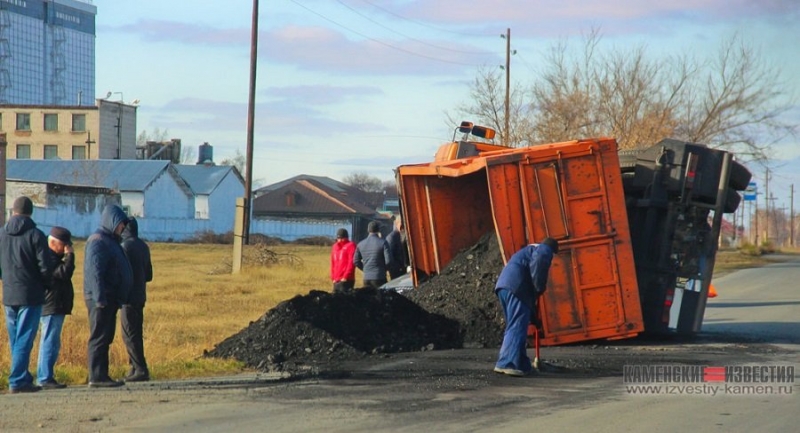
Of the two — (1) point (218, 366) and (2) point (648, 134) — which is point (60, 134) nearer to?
(2) point (648, 134)

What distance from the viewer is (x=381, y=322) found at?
1257cm

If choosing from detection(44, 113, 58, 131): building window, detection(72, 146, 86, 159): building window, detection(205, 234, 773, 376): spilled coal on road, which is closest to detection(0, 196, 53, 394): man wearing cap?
detection(205, 234, 773, 376): spilled coal on road

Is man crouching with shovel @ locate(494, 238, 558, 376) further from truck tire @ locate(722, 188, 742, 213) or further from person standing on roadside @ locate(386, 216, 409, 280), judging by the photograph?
person standing on roadside @ locate(386, 216, 409, 280)

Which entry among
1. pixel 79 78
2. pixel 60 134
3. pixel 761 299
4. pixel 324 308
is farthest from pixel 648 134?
pixel 79 78

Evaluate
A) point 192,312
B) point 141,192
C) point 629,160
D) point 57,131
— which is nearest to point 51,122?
point 57,131

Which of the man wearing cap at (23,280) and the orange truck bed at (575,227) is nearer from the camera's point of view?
the man wearing cap at (23,280)

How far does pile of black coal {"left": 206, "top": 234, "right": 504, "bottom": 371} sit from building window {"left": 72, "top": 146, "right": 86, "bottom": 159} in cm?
8082

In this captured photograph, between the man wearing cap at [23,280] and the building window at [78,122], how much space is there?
83.7 m

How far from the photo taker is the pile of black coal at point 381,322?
37.6ft

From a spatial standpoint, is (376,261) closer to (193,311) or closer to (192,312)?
(192,312)

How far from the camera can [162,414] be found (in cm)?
802

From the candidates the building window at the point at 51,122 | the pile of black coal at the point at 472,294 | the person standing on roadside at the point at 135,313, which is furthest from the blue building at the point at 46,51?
the person standing on roadside at the point at 135,313

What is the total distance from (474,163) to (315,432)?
19.6 ft

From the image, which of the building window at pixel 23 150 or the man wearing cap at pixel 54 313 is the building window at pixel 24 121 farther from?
the man wearing cap at pixel 54 313
